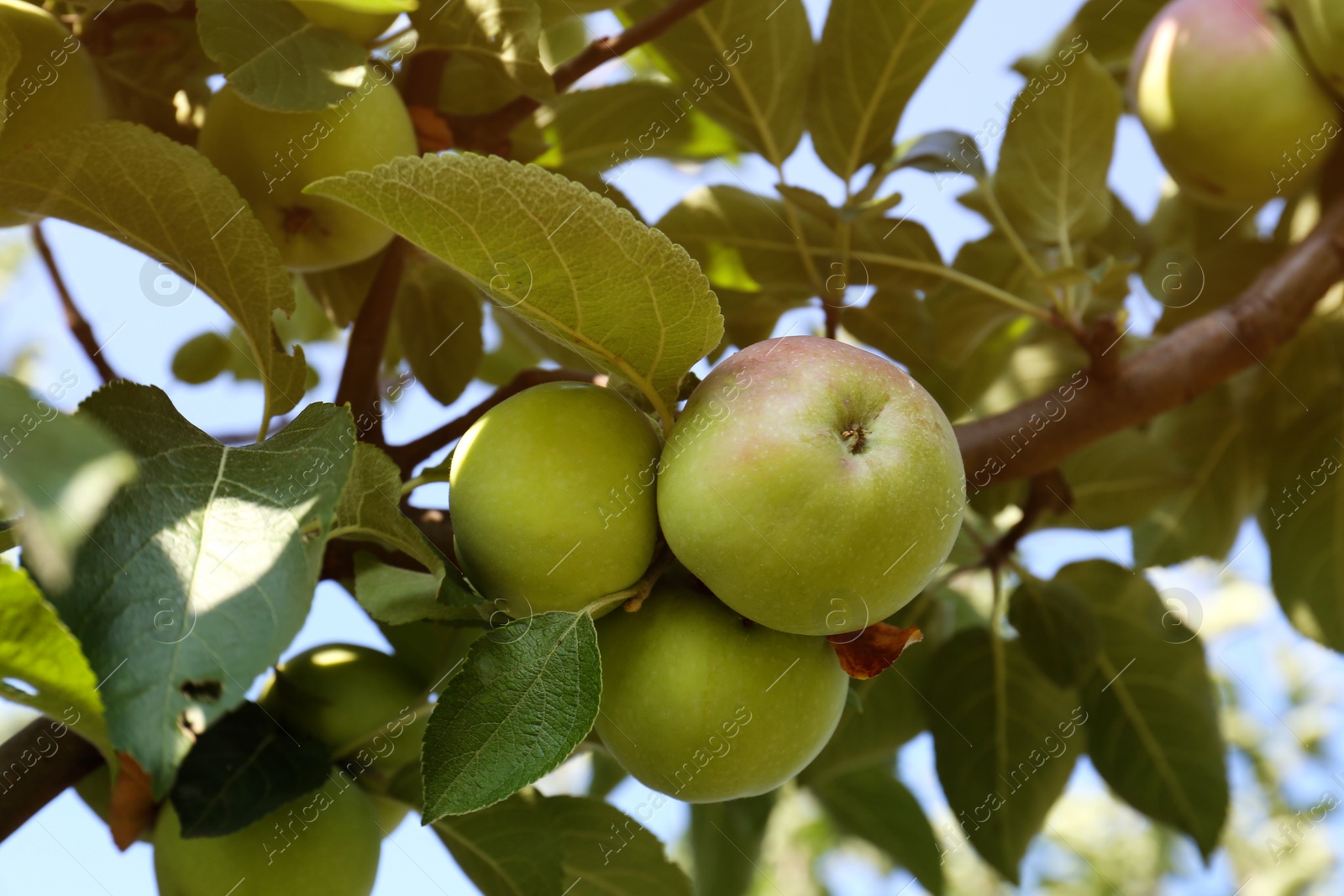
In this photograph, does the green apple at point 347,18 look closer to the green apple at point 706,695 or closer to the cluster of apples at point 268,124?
the cluster of apples at point 268,124

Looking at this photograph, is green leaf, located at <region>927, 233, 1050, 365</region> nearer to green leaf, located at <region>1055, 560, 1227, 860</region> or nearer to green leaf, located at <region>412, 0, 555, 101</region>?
green leaf, located at <region>1055, 560, 1227, 860</region>

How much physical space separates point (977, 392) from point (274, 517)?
41.5 inches

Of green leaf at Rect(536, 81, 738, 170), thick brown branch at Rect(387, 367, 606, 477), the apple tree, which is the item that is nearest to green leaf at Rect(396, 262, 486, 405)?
the apple tree

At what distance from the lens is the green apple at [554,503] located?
0.58 metres

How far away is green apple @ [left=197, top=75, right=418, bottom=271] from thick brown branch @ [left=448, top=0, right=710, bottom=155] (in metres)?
0.14

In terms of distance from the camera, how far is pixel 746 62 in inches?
41.1

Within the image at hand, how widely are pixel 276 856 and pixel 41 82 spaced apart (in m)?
0.59

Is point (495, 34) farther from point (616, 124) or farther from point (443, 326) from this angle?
point (443, 326)

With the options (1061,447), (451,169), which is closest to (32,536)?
(451,169)

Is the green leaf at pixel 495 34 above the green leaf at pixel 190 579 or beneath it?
above

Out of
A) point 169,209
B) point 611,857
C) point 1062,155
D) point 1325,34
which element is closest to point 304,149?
point 169,209

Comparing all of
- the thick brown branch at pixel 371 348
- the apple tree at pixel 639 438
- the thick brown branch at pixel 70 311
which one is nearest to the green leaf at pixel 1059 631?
the apple tree at pixel 639 438

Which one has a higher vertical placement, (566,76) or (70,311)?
(566,76)

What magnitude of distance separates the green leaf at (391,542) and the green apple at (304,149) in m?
0.28
